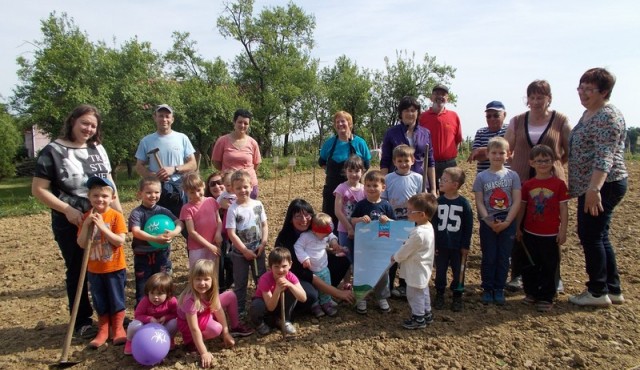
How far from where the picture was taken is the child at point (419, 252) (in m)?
3.67

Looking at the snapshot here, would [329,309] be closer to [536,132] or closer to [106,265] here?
[106,265]

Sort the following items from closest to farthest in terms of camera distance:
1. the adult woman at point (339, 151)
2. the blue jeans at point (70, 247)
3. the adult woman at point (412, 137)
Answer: the blue jeans at point (70, 247) → the adult woman at point (412, 137) → the adult woman at point (339, 151)

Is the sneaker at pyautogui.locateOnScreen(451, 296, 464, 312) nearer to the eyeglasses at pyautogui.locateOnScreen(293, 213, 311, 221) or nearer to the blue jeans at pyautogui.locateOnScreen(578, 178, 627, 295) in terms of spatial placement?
the blue jeans at pyautogui.locateOnScreen(578, 178, 627, 295)

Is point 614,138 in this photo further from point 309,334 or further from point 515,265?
point 309,334

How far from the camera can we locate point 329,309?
423 cm

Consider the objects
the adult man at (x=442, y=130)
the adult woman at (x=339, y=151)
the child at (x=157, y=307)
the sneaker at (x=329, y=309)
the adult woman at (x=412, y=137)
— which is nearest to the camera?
the child at (x=157, y=307)

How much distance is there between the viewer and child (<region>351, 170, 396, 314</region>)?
413 centimetres

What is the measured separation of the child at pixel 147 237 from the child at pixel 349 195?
1.64 meters

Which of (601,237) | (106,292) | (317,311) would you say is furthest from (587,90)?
(106,292)

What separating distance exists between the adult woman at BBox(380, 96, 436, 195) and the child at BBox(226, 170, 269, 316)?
1.67 meters

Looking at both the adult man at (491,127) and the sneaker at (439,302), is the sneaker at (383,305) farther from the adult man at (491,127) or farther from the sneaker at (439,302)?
the adult man at (491,127)

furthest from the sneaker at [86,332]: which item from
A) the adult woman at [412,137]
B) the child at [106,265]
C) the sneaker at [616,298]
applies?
the sneaker at [616,298]

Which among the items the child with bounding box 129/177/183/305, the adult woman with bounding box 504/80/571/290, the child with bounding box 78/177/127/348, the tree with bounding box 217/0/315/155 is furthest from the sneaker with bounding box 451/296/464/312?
the tree with bounding box 217/0/315/155

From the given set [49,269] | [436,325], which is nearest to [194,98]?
[49,269]
